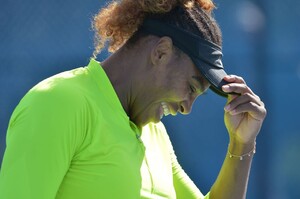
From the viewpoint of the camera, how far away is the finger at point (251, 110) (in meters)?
2.03

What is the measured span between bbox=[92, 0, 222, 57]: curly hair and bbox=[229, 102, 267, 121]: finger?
0.69 feet

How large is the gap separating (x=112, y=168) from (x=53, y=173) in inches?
6.9

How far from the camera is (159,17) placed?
1.89 metres

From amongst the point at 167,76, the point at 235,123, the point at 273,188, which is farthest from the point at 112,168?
the point at 273,188

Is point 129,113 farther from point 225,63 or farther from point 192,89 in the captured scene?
point 225,63

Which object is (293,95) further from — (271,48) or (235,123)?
(235,123)

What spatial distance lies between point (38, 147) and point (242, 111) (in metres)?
0.69

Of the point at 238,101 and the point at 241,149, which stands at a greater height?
the point at 238,101

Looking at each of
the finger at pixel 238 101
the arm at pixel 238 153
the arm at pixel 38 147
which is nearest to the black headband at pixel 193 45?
the finger at pixel 238 101

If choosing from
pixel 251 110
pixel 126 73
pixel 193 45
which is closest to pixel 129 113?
pixel 126 73

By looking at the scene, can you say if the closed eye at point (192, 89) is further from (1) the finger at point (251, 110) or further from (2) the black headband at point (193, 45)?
(1) the finger at point (251, 110)

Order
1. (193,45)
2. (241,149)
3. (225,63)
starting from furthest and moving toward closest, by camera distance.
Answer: (225,63) → (241,149) → (193,45)

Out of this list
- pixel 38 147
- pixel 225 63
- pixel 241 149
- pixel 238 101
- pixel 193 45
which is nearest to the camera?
pixel 38 147

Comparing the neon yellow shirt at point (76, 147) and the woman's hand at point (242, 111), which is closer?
the neon yellow shirt at point (76, 147)
